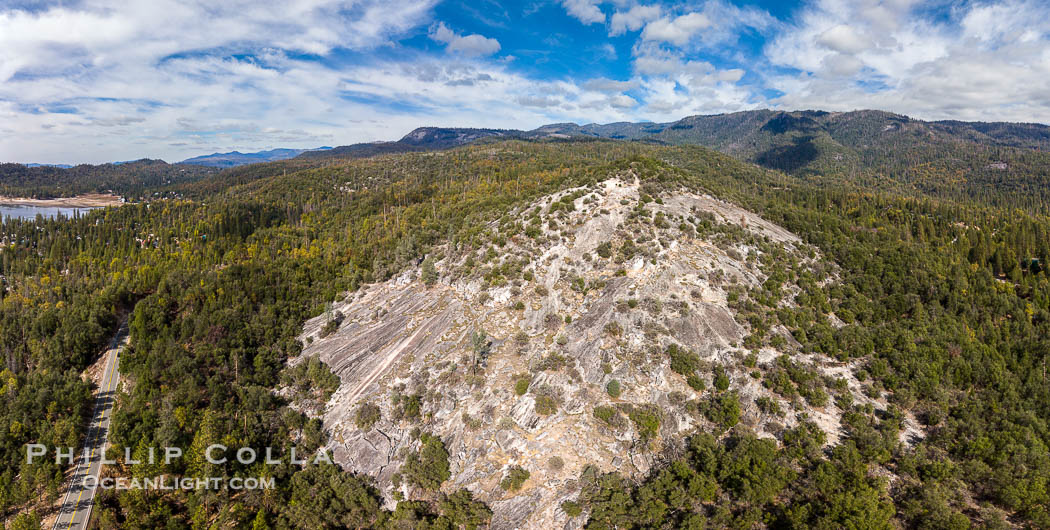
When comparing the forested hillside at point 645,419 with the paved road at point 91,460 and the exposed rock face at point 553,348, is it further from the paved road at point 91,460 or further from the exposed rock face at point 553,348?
the exposed rock face at point 553,348

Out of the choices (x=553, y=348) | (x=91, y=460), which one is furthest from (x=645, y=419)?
(x=91, y=460)

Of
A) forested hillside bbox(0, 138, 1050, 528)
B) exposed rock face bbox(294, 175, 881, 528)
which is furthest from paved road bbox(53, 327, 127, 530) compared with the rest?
exposed rock face bbox(294, 175, 881, 528)

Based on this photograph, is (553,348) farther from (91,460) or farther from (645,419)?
(91,460)

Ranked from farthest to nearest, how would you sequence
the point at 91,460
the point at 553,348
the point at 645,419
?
the point at 553,348 → the point at 91,460 → the point at 645,419

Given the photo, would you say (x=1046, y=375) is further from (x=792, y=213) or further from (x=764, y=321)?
(x=792, y=213)

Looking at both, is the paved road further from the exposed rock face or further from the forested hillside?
the exposed rock face

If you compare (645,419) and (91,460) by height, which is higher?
(645,419)
